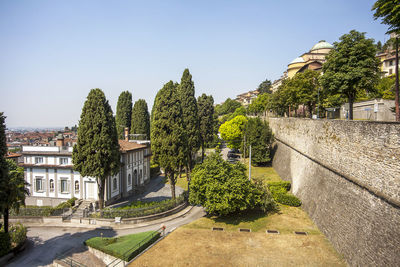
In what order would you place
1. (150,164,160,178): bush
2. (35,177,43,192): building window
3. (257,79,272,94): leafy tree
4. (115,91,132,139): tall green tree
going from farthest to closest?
1. (257,79,272,94): leafy tree
2. (115,91,132,139): tall green tree
3. (150,164,160,178): bush
4. (35,177,43,192): building window

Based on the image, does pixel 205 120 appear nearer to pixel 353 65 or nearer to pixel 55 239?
pixel 353 65

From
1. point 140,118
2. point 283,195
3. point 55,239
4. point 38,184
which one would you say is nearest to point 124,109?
point 140,118

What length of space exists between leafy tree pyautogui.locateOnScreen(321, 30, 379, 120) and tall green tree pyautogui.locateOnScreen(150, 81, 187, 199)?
19163mm

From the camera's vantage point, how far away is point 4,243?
19.2 m

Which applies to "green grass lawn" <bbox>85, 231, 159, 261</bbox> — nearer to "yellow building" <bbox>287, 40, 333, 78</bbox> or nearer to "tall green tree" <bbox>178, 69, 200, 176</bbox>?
"tall green tree" <bbox>178, 69, 200, 176</bbox>

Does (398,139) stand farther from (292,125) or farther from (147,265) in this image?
(292,125)

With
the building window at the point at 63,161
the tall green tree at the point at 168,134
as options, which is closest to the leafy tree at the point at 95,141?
the tall green tree at the point at 168,134

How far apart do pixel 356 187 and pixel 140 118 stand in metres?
50.3

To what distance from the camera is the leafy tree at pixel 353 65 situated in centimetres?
2659

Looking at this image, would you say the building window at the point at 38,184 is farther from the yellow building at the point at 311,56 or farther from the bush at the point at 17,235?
the yellow building at the point at 311,56

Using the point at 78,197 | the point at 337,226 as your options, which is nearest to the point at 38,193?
the point at 78,197

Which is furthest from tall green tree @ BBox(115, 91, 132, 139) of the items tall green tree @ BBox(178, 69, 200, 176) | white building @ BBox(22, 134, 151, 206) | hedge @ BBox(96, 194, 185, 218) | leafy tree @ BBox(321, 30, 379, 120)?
leafy tree @ BBox(321, 30, 379, 120)

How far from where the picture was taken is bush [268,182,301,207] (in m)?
26.2

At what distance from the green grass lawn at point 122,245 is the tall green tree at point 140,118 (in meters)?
39.1
